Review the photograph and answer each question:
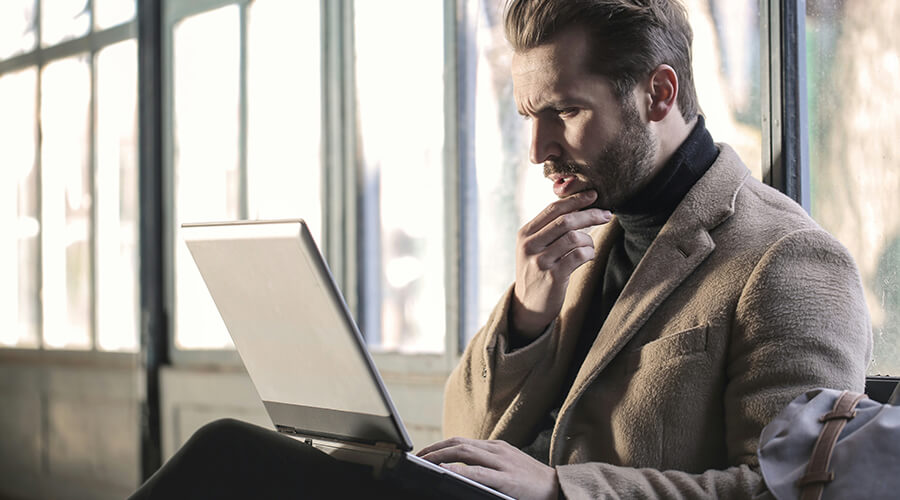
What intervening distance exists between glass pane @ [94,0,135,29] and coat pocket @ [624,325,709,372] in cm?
337

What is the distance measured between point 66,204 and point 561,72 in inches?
139

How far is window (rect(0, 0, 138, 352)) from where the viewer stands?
4.22 meters

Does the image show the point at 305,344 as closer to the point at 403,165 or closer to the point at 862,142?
the point at 862,142

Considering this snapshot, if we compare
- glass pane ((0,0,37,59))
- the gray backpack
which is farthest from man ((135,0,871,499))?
glass pane ((0,0,37,59))

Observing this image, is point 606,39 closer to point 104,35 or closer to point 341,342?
point 341,342

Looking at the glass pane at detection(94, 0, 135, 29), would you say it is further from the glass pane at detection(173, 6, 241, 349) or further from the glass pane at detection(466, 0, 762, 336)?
the glass pane at detection(466, 0, 762, 336)

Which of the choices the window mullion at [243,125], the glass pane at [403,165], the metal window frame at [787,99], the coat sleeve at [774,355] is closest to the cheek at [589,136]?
the coat sleeve at [774,355]

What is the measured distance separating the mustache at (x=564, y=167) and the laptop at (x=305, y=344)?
2.00ft

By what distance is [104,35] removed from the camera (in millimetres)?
4297

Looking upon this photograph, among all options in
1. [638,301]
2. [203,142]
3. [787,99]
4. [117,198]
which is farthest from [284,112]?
[638,301]

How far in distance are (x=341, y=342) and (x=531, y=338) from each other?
0.58m

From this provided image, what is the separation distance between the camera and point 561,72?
1622 millimetres

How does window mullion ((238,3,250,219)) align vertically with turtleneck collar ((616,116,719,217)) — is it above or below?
above

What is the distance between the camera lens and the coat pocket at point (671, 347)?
4.66ft
